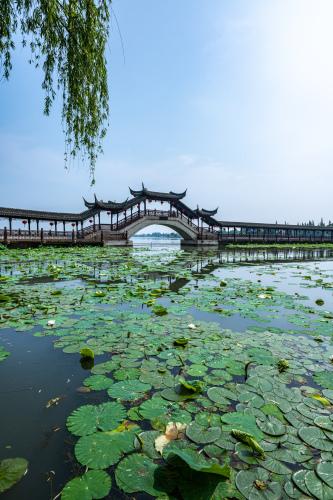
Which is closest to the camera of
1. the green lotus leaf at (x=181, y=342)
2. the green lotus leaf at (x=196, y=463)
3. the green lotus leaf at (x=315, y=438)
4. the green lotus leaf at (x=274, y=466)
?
the green lotus leaf at (x=196, y=463)

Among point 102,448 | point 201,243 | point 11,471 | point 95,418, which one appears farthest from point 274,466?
point 201,243

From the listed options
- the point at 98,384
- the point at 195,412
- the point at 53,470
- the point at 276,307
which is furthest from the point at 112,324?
the point at 276,307

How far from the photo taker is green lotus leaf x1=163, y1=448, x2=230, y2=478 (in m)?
1.00

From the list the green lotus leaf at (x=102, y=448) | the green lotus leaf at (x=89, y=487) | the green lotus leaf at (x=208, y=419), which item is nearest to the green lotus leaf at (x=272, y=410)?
the green lotus leaf at (x=208, y=419)

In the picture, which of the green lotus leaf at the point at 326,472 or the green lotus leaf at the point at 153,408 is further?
the green lotus leaf at the point at 153,408

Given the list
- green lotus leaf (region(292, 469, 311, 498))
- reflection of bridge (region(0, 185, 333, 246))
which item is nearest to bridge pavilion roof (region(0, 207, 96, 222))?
reflection of bridge (region(0, 185, 333, 246))

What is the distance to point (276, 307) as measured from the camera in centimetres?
430

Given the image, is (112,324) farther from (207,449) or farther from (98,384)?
(207,449)

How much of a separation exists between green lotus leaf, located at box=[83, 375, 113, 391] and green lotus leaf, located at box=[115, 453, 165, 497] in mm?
693

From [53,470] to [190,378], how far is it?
1092mm

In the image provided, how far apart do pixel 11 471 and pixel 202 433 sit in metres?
0.94

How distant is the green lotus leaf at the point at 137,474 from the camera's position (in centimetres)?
112

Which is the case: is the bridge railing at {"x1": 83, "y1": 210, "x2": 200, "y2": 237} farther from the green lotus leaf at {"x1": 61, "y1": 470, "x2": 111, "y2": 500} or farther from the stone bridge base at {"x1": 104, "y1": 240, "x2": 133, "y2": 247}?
the green lotus leaf at {"x1": 61, "y1": 470, "x2": 111, "y2": 500}

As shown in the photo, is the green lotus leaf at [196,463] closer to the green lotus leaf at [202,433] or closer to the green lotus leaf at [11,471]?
the green lotus leaf at [202,433]
